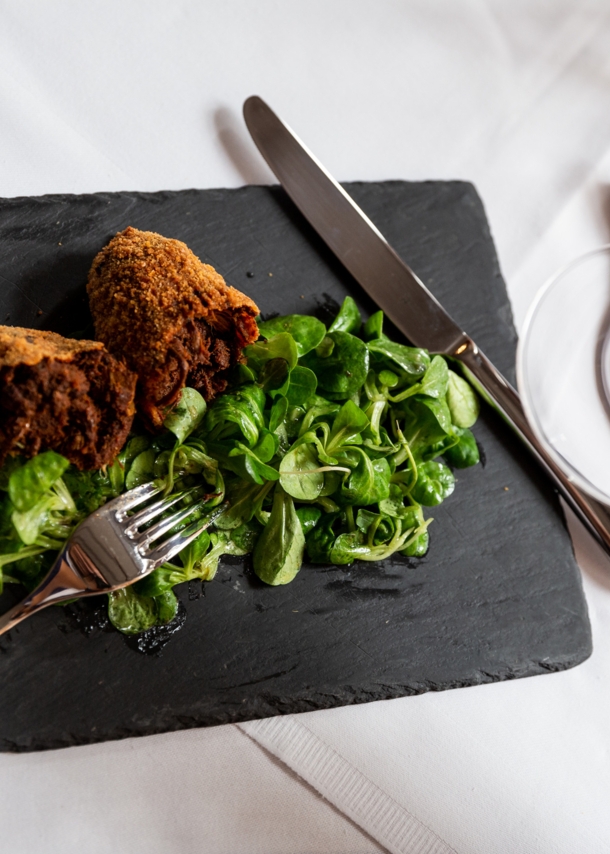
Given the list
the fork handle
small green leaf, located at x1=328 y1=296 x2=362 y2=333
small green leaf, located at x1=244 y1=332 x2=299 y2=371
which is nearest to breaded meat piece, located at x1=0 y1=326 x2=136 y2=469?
the fork handle

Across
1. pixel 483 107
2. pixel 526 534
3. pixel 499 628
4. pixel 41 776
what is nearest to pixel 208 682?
pixel 41 776

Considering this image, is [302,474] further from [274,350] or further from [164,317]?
[164,317]

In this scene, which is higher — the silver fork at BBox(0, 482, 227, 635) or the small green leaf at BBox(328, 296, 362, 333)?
the silver fork at BBox(0, 482, 227, 635)

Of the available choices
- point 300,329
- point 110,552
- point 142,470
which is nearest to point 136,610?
point 110,552

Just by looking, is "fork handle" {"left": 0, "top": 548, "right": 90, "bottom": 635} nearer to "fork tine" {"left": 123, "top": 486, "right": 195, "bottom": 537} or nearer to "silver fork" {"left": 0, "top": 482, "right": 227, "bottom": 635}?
"silver fork" {"left": 0, "top": 482, "right": 227, "bottom": 635}

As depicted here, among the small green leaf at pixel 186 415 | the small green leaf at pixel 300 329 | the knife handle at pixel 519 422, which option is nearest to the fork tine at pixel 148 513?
the small green leaf at pixel 186 415

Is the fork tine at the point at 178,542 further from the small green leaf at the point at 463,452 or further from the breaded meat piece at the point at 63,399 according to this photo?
the small green leaf at the point at 463,452

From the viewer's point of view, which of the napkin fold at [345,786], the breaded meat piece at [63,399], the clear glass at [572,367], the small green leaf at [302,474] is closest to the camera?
the breaded meat piece at [63,399]
